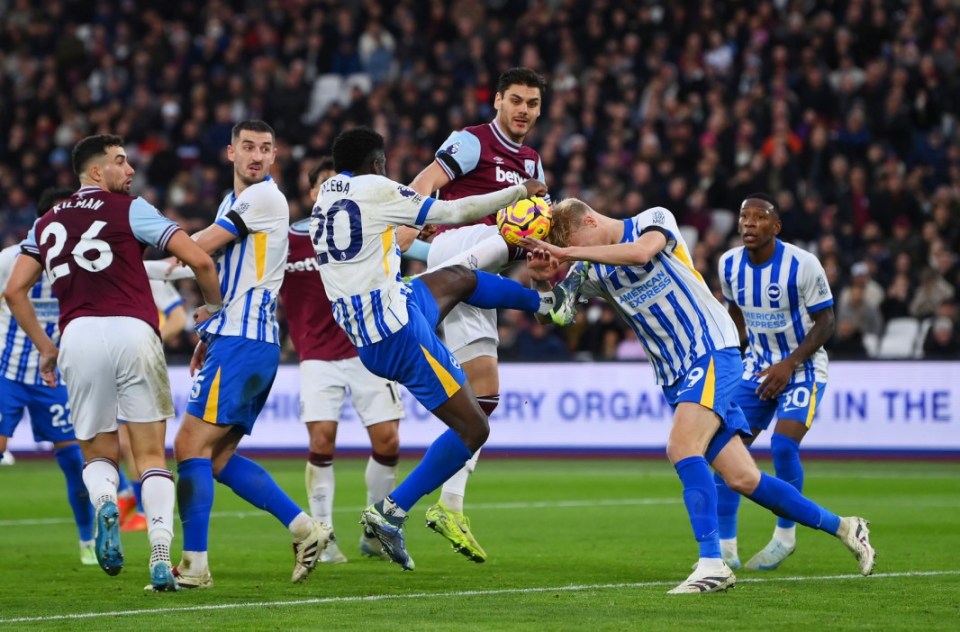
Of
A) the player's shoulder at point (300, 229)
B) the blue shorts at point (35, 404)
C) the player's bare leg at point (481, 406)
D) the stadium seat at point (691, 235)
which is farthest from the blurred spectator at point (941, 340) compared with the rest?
the blue shorts at point (35, 404)

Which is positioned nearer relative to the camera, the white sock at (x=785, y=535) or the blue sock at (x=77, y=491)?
the white sock at (x=785, y=535)

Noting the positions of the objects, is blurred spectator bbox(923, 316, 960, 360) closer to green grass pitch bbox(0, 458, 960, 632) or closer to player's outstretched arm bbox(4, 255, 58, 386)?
green grass pitch bbox(0, 458, 960, 632)

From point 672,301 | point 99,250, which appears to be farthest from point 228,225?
point 672,301

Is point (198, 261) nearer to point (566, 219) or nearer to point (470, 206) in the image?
point (470, 206)

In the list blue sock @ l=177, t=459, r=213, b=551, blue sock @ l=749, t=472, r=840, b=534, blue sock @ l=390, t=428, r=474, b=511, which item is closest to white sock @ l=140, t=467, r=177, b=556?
blue sock @ l=177, t=459, r=213, b=551

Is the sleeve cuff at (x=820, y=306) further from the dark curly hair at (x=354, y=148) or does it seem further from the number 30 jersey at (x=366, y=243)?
the dark curly hair at (x=354, y=148)

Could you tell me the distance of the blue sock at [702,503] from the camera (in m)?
8.17

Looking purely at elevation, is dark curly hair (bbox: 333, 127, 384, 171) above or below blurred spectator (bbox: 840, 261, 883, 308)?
above

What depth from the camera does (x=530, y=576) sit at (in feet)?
29.9

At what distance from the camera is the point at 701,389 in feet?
27.5

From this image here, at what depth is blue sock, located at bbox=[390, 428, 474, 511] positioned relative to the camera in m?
8.81

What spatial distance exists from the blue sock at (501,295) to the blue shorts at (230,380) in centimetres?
135

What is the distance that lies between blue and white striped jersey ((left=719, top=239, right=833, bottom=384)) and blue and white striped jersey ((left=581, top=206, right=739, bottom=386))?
75.7 inches

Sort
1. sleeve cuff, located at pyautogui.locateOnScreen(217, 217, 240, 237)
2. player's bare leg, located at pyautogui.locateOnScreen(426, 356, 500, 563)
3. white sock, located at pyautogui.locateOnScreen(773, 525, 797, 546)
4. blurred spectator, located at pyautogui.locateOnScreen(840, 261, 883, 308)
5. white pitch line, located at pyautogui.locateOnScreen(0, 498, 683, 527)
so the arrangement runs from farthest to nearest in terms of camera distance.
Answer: blurred spectator, located at pyautogui.locateOnScreen(840, 261, 883, 308)
white pitch line, located at pyautogui.locateOnScreen(0, 498, 683, 527)
white sock, located at pyautogui.locateOnScreen(773, 525, 797, 546)
player's bare leg, located at pyautogui.locateOnScreen(426, 356, 500, 563)
sleeve cuff, located at pyautogui.locateOnScreen(217, 217, 240, 237)
